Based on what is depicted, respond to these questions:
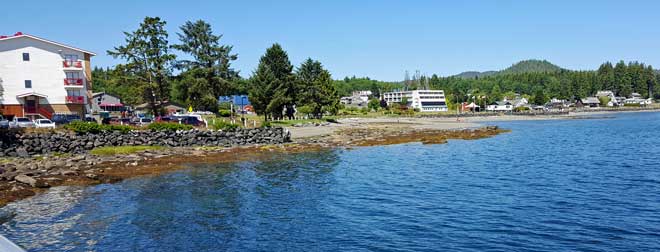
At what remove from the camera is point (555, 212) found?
19.7m

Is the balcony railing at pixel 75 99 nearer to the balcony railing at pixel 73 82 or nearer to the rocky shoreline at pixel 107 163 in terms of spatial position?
the balcony railing at pixel 73 82

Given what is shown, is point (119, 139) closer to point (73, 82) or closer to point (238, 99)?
point (73, 82)

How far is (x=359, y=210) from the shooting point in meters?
20.9

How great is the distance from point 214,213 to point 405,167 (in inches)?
681

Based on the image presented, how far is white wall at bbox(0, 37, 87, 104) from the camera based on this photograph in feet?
198

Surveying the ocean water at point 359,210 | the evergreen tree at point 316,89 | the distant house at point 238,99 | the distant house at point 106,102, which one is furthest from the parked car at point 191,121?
the distant house at point 106,102

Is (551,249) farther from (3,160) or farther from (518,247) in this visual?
(3,160)

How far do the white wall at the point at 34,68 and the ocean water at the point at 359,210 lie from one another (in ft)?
130

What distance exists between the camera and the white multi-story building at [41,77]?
198 ft

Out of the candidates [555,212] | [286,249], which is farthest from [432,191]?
[286,249]

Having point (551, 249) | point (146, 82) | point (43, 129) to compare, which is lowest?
point (551, 249)

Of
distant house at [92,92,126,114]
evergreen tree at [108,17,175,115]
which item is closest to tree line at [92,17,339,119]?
evergreen tree at [108,17,175,115]

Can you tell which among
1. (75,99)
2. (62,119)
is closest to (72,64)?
(75,99)

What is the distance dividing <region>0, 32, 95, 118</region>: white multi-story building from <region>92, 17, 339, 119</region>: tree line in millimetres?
4572
